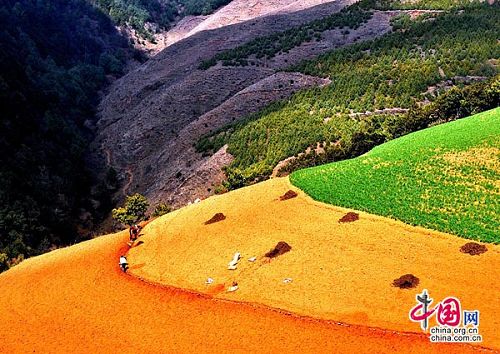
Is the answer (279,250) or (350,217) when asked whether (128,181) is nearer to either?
(350,217)

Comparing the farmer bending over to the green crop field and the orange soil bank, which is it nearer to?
the orange soil bank

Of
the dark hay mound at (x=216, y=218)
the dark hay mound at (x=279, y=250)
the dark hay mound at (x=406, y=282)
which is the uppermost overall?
the dark hay mound at (x=216, y=218)

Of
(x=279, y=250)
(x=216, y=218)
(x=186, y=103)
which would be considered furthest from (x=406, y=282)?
(x=186, y=103)

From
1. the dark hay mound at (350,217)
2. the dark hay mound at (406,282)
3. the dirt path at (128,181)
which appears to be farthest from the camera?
the dirt path at (128,181)

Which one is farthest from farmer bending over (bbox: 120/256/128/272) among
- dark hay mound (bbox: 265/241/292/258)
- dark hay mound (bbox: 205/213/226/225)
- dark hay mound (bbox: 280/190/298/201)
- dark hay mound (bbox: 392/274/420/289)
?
dark hay mound (bbox: 392/274/420/289)

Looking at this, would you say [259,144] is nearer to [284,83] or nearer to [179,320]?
[284,83]

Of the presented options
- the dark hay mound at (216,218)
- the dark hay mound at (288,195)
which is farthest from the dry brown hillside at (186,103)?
the dark hay mound at (216,218)

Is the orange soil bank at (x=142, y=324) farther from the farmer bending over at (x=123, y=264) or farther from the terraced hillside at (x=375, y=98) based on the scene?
the terraced hillside at (x=375, y=98)
